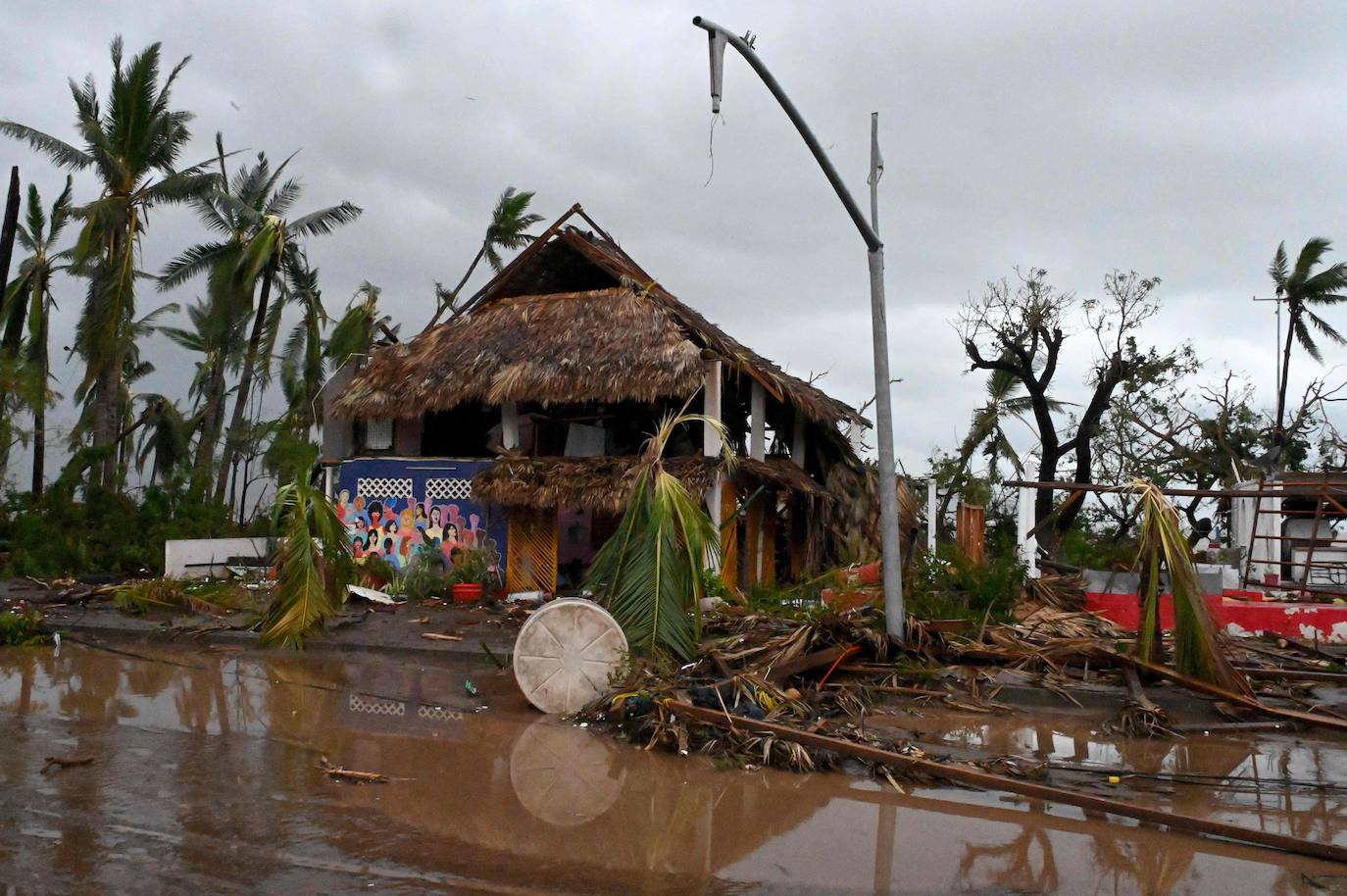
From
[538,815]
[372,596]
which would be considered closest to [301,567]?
[372,596]

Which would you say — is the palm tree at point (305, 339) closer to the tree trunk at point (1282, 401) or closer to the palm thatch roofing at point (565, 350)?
the palm thatch roofing at point (565, 350)

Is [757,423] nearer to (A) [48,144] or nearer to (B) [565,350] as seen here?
Result: (B) [565,350]

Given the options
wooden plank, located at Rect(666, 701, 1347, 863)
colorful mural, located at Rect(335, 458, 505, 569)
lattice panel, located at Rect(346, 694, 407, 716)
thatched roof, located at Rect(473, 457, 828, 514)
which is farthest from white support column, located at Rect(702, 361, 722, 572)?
wooden plank, located at Rect(666, 701, 1347, 863)

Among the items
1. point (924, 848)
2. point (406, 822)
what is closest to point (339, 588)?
point (406, 822)

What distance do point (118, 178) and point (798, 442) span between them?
15937 millimetres

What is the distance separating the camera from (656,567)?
9477mm

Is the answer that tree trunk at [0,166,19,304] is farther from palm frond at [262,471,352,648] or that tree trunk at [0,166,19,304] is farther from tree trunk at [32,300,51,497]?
palm frond at [262,471,352,648]

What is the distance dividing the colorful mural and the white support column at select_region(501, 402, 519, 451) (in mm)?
520

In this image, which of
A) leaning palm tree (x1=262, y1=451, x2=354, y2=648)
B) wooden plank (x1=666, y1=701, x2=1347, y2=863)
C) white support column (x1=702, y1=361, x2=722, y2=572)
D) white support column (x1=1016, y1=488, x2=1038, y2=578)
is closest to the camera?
wooden plank (x1=666, y1=701, x2=1347, y2=863)

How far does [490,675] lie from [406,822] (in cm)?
501

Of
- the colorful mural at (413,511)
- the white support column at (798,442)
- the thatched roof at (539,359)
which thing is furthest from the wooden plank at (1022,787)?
the white support column at (798,442)

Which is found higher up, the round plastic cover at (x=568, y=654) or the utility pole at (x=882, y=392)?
the utility pole at (x=882, y=392)

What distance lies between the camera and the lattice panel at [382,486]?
17.8m

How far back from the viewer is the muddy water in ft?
17.3
